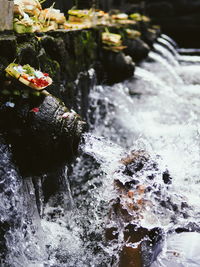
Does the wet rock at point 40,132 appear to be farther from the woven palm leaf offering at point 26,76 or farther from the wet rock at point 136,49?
the wet rock at point 136,49

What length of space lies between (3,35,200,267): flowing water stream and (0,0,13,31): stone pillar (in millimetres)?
1632

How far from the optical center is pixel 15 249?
286 centimetres

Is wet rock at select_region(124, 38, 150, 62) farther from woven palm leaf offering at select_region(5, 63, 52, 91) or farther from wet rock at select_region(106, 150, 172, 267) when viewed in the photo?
woven palm leaf offering at select_region(5, 63, 52, 91)

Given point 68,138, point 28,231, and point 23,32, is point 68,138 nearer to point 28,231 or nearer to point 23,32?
point 28,231

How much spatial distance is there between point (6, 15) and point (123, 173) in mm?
2283

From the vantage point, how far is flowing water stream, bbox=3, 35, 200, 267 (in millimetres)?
3330

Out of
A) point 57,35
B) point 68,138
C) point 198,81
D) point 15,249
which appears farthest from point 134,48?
point 15,249

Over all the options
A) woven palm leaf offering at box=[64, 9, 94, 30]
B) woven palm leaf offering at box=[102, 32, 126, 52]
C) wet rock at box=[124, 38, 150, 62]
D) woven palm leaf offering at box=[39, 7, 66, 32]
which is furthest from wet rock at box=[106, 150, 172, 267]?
wet rock at box=[124, 38, 150, 62]

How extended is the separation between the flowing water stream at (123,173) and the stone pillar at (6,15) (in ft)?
5.35

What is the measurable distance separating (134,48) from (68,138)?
8.45m

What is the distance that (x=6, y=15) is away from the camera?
133 inches

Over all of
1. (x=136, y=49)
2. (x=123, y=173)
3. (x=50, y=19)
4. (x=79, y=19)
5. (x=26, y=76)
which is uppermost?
(x=50, y=19)

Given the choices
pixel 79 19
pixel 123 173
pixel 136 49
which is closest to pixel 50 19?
pixel 79 19

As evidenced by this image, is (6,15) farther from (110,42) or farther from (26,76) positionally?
(110,42)
